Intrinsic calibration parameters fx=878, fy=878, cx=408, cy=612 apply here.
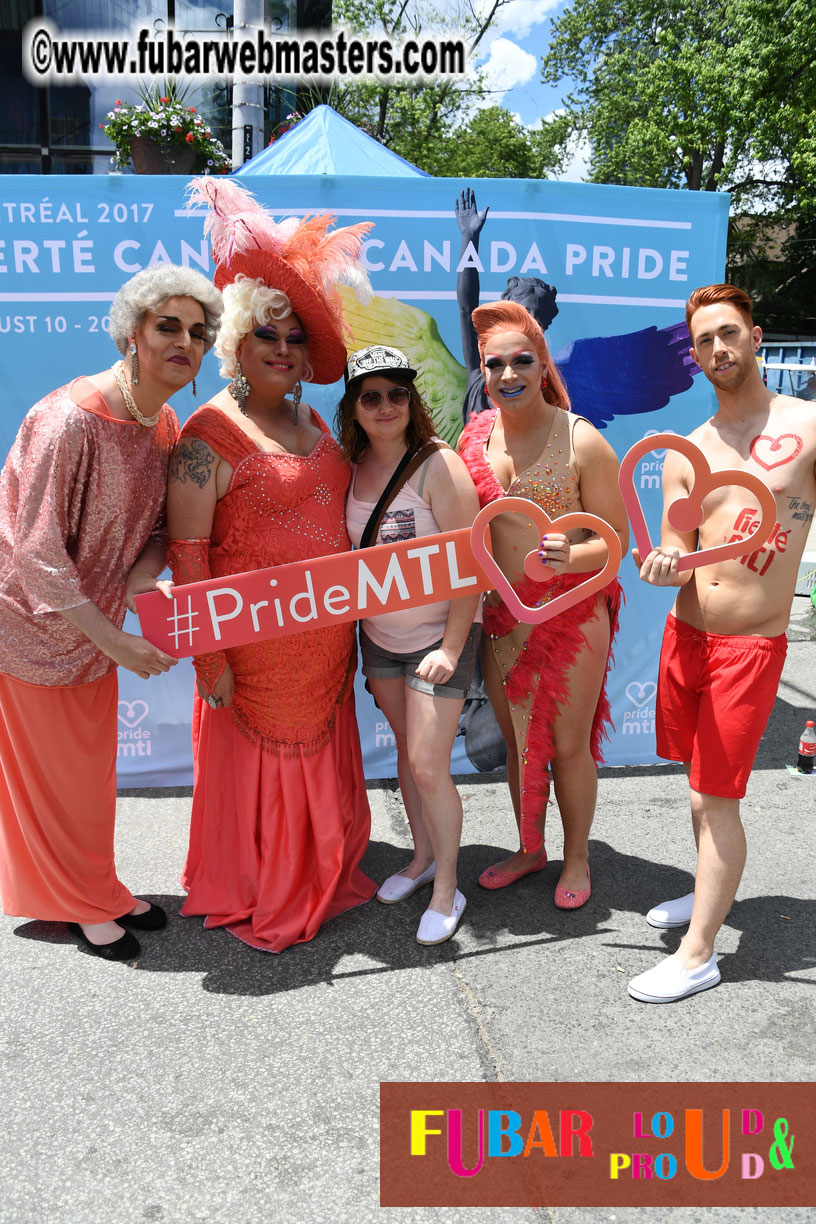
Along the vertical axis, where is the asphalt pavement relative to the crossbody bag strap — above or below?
below

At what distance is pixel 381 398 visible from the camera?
2551mm

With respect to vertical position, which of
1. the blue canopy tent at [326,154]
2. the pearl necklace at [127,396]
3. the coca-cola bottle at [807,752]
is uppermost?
the blue canopy tent at [326,154]

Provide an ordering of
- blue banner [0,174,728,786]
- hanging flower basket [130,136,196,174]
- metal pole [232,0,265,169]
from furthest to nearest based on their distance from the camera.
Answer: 1. metal pole [232,0,265,169]
2. hanging flower basket [130,136,196,174]
3. blue banner [0,174,728,786]

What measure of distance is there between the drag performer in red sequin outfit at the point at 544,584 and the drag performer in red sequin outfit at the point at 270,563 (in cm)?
49

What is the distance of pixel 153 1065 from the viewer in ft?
7.41

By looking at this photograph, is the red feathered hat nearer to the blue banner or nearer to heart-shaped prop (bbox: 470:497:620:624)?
heart-shaped prop (bbox: 470:497:620:624)

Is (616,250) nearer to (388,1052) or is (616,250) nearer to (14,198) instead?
(14,198)

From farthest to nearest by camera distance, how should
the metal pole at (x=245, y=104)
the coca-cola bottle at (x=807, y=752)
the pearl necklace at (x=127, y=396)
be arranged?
1. the metal pole at (x=245, y=104)
2. the coca-cola bottle at (x=807, y=752)
3. the pearl necklace at (x=127, y=396)

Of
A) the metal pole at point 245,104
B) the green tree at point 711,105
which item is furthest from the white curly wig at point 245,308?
the green tree at point 711,105

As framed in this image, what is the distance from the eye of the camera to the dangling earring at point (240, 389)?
2.62 meters

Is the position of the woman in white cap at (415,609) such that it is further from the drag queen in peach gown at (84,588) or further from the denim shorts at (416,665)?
the drag queen in peach gown at (84,588)

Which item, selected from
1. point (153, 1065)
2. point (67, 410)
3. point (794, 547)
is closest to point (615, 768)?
point (794, 547)

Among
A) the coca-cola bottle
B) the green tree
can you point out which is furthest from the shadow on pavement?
the green tree

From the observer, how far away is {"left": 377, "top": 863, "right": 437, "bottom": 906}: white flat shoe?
3045 millimetres
